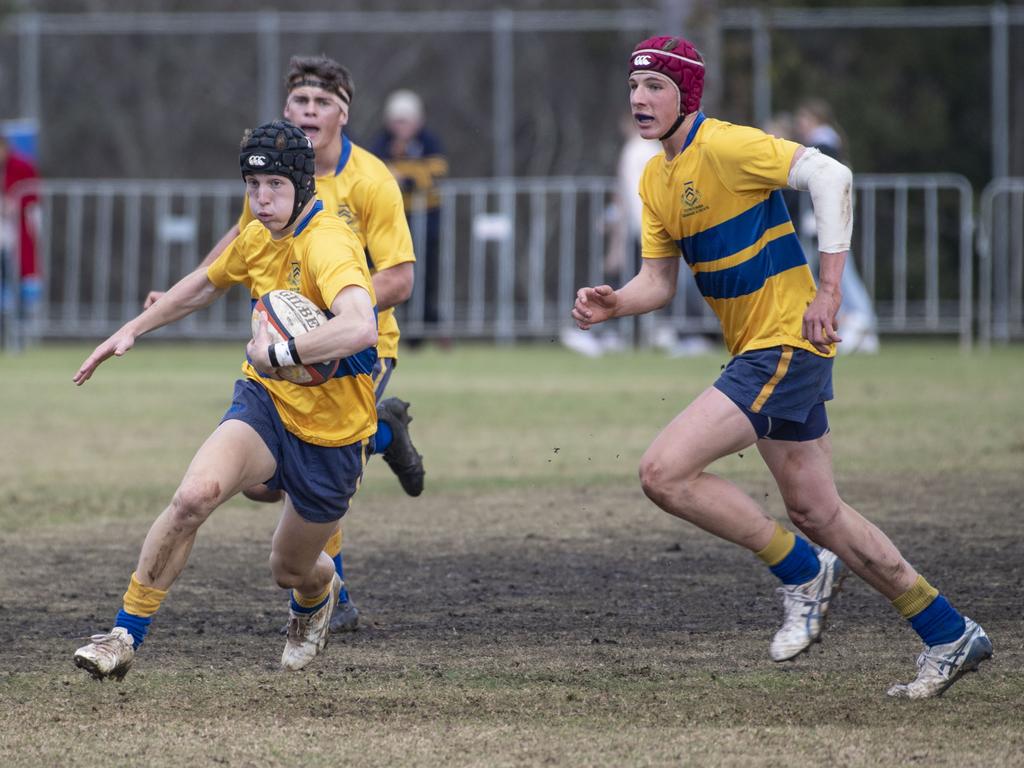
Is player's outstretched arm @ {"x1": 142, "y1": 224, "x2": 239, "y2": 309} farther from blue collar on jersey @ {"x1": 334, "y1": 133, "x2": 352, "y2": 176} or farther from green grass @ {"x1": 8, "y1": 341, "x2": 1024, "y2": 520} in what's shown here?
green grass @ {"x1": 8, "y1": 341, "x2": 1024, "y2": 520}

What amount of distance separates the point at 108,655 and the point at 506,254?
1437 cm

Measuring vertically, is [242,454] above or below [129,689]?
above

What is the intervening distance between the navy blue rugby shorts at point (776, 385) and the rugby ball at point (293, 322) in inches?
50.5

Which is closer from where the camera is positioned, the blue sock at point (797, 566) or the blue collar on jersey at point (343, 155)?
the blue sock at point (797, 566)

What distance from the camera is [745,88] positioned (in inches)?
821

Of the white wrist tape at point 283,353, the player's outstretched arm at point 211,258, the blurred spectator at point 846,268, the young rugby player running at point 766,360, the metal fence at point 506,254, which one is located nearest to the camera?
the white wrist tape at point 283,353

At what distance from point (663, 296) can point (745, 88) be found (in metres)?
15.2

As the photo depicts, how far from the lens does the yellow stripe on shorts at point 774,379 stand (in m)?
5.64

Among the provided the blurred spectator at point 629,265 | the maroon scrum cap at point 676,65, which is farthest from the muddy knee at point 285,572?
the blurred spectator at point 629,265

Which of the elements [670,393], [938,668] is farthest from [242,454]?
[670,393]

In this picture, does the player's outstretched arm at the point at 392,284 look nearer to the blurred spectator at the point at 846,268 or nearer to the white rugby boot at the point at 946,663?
the white rugby boot at the point at 946,663

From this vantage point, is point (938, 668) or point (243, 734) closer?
point (243, 734)

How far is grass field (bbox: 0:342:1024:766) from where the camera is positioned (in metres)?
4.96

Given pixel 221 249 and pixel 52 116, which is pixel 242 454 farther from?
pixel 52 116
